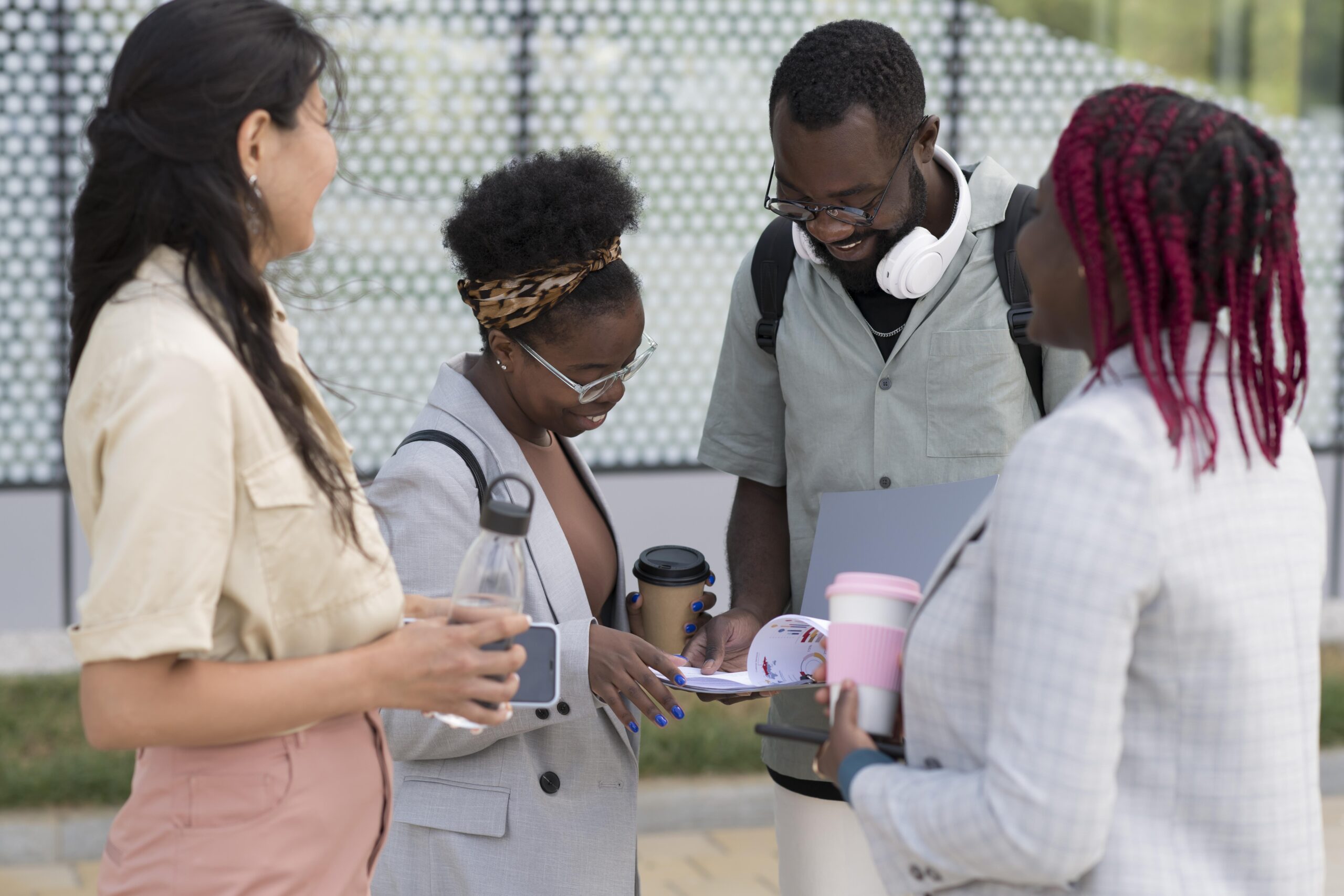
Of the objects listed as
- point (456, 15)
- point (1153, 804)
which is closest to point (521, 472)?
point (1153, 804)

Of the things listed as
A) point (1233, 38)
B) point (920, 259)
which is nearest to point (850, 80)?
point (920, 259)

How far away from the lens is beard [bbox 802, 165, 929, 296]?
265 cm

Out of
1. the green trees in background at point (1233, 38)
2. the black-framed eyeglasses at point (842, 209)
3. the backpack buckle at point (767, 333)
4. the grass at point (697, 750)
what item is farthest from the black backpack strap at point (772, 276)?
the green trees in background at point (1233, 38)

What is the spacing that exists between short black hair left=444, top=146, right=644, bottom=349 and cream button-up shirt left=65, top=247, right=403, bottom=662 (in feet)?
3.01

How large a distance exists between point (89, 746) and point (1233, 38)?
6.30 meters

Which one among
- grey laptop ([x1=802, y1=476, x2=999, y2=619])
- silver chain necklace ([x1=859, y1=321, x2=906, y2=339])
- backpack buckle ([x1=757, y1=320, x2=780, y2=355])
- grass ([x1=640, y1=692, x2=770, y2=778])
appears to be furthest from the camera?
grass ([x1=640, y1=692, x2=770, y2=778])

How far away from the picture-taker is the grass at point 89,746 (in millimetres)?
4660

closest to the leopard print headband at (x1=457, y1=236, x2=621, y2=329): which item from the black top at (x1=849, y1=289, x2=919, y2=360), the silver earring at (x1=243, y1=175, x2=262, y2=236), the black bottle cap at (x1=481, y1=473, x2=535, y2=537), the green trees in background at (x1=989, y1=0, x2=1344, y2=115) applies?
the black top at (x1=849, y1=289, x2=919, y2=360)

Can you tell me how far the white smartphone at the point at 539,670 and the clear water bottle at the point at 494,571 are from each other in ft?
0.22

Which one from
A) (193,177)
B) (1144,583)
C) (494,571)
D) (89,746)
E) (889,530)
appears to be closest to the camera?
(1144,583)

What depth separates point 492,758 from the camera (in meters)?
2.41

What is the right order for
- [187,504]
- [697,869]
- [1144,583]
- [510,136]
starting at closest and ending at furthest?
[1144,583] → [187,504] → [697,869] → [510,136]

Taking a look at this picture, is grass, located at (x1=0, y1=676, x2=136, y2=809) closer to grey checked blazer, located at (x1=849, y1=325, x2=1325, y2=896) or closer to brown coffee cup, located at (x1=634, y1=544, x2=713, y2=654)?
brown coffee cup, located at (x1=634, y1=544, x2=713, y2=654)

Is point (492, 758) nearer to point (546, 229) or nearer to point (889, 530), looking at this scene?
point (889, 530)
